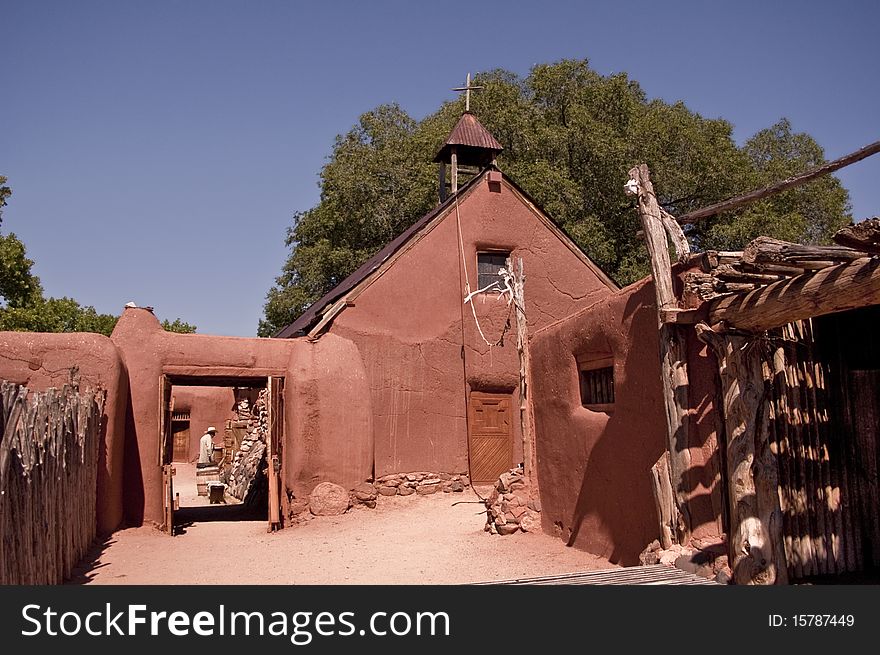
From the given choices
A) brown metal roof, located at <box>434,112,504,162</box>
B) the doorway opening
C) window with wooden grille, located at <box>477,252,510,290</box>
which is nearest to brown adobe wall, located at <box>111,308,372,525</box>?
the doorway opening

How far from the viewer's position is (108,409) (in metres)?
11.2

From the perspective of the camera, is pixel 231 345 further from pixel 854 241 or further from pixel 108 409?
pixel 854 241

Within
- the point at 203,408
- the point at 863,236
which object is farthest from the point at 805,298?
the point at 203,408

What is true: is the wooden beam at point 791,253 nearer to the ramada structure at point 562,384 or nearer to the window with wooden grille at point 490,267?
the ramada structure at point 562,384

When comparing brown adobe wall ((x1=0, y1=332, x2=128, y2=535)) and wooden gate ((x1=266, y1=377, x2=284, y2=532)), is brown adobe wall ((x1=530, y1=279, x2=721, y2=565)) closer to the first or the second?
wooden gate ((x1=266, y1=377, x2=284, y2=532))

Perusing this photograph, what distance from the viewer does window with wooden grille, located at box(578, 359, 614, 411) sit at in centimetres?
893

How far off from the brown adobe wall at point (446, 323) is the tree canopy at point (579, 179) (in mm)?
6628

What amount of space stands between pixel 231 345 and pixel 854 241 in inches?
417

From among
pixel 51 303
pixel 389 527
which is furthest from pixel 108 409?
pixel 51 303

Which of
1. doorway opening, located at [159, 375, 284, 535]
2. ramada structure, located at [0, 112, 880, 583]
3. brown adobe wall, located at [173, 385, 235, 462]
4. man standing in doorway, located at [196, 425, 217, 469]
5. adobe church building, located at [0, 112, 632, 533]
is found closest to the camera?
ramada structure, located at [0, 112, 880, 583]

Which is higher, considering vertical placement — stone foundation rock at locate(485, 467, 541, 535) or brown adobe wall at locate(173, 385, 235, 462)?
brown adobe wall at locate(173, 385, 235, 462)

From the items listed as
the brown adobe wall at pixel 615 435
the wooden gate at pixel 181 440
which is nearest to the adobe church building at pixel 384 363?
the brown adobe wall at pixel 615 435

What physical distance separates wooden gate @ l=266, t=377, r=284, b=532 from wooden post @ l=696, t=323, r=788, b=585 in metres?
8.47

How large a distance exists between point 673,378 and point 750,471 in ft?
4.11
